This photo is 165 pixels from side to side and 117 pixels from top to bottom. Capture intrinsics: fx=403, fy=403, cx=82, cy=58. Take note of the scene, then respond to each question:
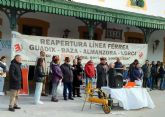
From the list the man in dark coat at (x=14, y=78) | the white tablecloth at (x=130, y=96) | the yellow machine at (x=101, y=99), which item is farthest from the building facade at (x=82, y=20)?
the white tablecloth at (x=130, y=96)

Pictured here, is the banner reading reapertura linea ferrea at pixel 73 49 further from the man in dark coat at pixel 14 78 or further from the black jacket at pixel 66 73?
the man in dark coat at pixel 14 78

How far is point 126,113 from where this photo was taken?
500 inches

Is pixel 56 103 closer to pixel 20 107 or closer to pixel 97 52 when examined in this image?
pixel 20 107

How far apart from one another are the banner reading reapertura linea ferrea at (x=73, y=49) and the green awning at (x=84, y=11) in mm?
1020

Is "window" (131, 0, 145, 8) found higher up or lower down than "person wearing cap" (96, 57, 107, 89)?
higher up

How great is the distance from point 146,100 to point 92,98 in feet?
6.95

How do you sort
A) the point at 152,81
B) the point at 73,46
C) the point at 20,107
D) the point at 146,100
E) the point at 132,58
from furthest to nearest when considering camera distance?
1. the point at 152,81
2. the point at 132,58
3. the point at 73,46
4. the point at 146,100
5. the point at 20,107

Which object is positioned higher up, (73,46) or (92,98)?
(73,46)

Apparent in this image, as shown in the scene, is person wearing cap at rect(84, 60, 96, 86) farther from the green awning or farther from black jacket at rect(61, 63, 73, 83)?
Answer: the green awning

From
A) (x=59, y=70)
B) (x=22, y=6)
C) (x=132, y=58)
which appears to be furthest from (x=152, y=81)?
(x=22, y=6)

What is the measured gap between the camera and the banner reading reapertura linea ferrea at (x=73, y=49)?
14.6 metres

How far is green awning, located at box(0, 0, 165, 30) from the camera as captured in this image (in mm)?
14161

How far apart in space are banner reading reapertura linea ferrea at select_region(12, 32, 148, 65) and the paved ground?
1.73m

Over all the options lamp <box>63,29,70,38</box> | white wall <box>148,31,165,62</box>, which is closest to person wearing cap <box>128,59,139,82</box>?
lamp <box>63,29,70,38</box>
